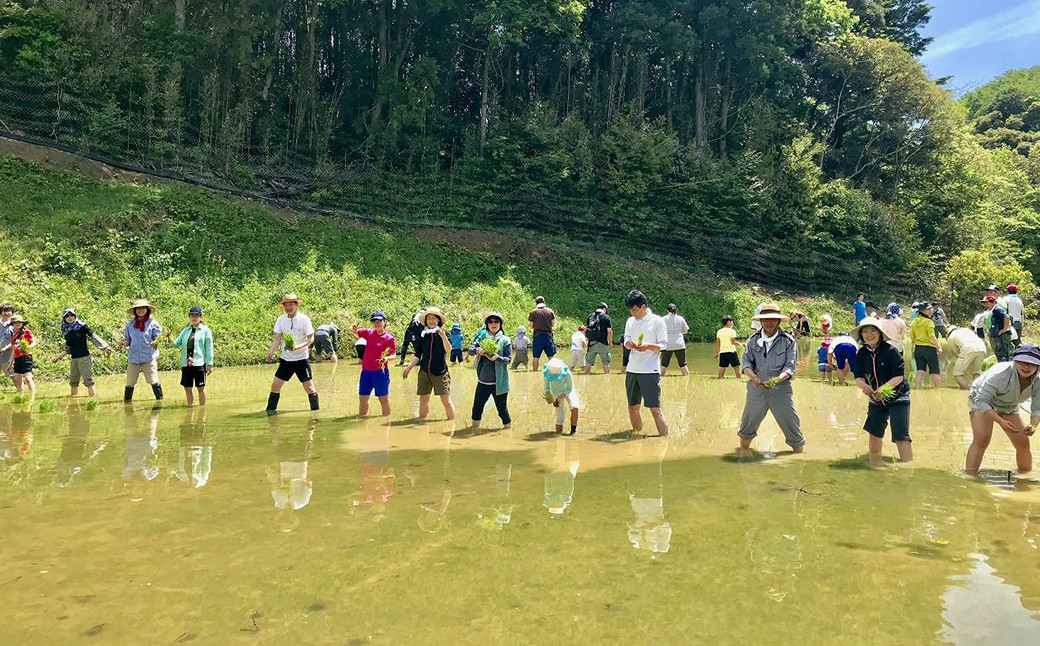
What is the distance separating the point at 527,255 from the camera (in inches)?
1160

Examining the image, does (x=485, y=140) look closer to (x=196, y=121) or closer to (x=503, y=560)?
(x=196, y=121)

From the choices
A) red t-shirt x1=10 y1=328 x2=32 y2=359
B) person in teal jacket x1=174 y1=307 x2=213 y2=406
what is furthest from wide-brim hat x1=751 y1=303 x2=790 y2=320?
red t-shirt x1=10 y1=328 x2=32 y2=359

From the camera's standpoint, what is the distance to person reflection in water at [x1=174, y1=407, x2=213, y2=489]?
6.84 metres

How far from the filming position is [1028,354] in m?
6.14

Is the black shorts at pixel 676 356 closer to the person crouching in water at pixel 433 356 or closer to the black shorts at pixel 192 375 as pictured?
the person crouching in water at pixel 433 356

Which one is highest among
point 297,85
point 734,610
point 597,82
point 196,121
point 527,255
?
point 597,82

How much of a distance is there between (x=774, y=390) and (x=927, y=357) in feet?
23.8

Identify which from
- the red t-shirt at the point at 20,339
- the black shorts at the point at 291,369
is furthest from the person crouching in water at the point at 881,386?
the red t-shirt at the point at 20,339

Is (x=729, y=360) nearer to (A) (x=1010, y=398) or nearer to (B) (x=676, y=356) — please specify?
(B) (x=676, y=356)

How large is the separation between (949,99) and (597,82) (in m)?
21.6

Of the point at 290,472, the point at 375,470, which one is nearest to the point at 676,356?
the point at 375,470

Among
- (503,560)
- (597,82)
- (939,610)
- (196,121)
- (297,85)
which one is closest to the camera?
(939,610)

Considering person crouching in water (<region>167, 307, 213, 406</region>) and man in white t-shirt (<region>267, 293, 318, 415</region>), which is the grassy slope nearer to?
person crouching in water (<region>167, 307, 213, 406</region>)

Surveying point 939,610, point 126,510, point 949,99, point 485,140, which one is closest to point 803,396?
point 939,610
